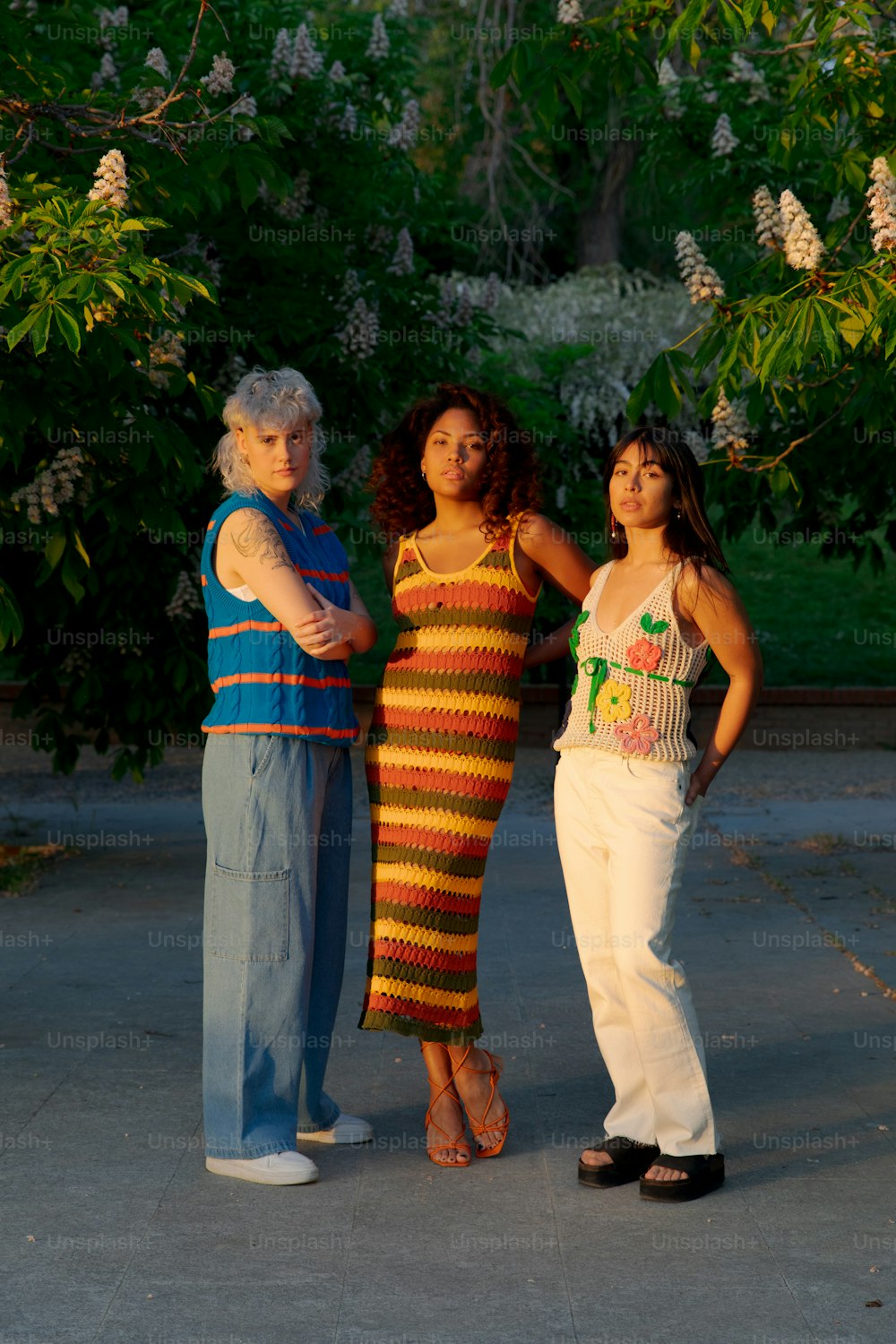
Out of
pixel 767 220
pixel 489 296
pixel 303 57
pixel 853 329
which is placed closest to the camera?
pixel 853 329

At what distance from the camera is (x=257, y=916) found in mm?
4277

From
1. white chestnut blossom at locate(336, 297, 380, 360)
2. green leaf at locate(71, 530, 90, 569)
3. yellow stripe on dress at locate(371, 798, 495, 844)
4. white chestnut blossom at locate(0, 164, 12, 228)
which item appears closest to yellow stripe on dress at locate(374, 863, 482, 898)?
yellow stripe on dress at locate(371, 798, 495, 844)

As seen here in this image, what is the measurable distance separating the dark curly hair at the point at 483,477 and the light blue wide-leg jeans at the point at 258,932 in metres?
0.76

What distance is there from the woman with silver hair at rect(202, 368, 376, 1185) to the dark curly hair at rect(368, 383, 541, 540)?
1.12ft

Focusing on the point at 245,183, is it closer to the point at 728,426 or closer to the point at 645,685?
the point at 728,426

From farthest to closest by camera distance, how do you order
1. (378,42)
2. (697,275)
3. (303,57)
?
(378,42) → (303,57) → (697,275)

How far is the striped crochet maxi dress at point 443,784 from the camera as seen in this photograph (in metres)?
4.37

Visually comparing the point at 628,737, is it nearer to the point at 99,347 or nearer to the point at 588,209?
the point at 99,347

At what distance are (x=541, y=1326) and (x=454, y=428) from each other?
7.57ft

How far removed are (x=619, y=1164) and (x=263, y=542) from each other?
6.24 feet

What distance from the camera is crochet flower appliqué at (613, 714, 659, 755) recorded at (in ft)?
13.6

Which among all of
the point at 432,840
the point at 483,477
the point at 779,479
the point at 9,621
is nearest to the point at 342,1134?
the point at 432,840

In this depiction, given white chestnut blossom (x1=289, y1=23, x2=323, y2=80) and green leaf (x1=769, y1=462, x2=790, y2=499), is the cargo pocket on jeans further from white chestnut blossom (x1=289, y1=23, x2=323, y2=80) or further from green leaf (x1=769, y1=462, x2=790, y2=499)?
white chestnut blossom (x1=289, y1=23, x2=323, y2=80)

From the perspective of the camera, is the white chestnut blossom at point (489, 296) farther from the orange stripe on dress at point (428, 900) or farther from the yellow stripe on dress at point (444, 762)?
the orange stripe on dress at point (428, 900)
